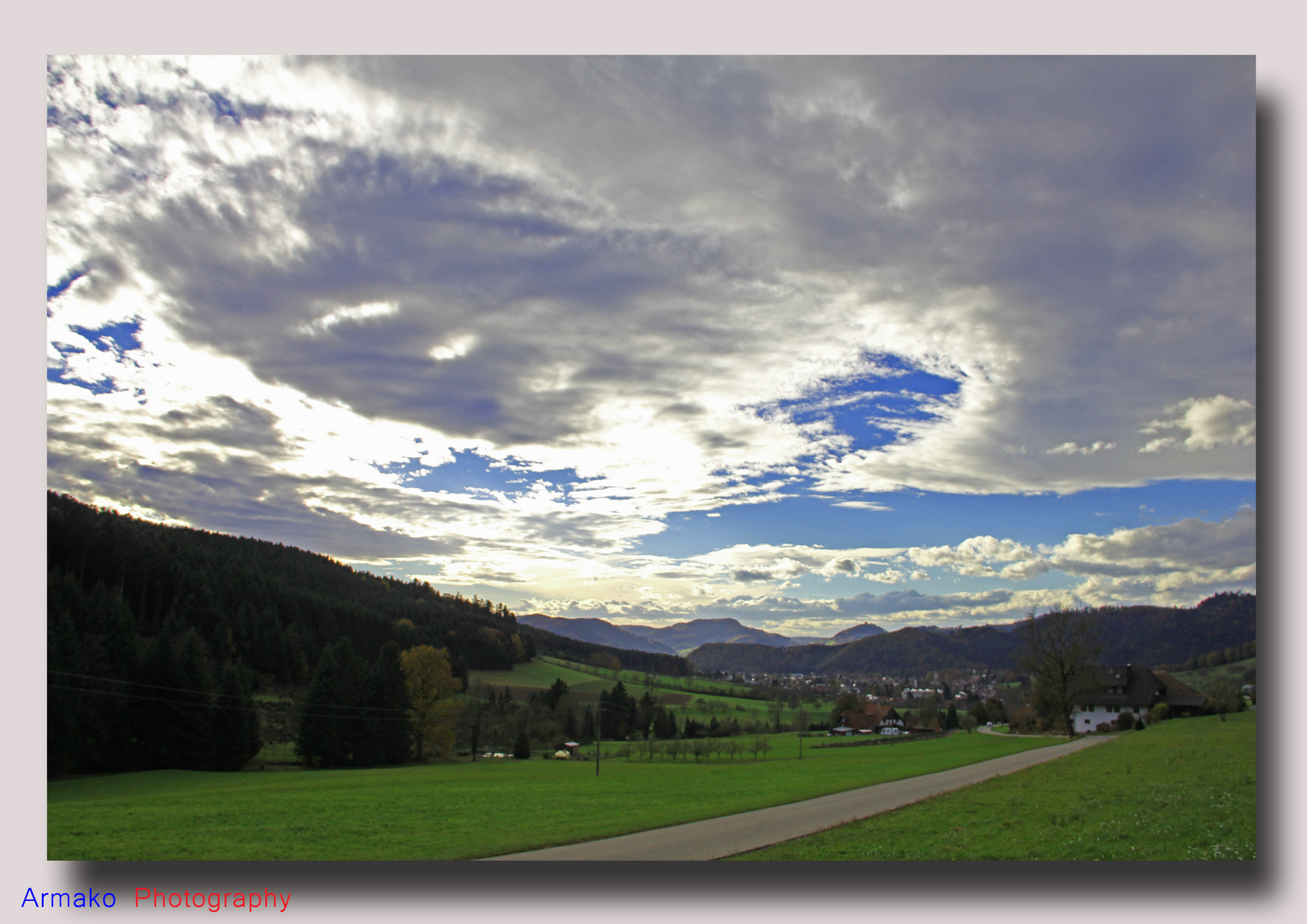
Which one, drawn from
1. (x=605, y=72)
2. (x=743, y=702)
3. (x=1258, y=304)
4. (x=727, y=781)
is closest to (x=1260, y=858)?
(x=1258, y=304)

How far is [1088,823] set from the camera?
10.7 metres

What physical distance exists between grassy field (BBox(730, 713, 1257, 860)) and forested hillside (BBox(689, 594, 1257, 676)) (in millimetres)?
1682

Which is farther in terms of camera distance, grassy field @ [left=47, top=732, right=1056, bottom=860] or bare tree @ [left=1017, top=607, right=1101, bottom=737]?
bare tree @ [left=1017, top=607, right=1101, bottom=737]

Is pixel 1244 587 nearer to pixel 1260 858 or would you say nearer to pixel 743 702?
pixel 1260 858

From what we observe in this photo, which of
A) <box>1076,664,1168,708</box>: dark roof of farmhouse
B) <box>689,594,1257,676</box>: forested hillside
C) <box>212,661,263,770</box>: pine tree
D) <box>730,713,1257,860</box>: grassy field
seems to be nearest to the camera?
<box>730,713,1257,860</box>: grassy field

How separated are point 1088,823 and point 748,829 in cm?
574

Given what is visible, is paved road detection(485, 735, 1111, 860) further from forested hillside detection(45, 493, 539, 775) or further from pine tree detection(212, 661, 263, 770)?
pine tree detection(212, 661, 263, 770)

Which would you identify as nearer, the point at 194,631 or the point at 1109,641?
the point at 1109,641

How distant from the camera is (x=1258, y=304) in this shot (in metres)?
10.9

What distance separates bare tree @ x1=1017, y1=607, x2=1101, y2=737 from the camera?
71.8 feet

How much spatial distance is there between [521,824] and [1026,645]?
A: 28.5 m

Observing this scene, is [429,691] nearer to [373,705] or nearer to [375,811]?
[373,705]

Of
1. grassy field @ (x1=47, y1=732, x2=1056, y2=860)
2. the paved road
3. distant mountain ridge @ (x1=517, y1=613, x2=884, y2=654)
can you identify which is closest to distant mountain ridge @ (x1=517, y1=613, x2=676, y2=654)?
distant mountain ridge @ (x1=517, y1=613, x2=884, y2=654)

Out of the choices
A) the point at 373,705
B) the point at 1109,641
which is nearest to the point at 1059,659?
the point at 1109,641
